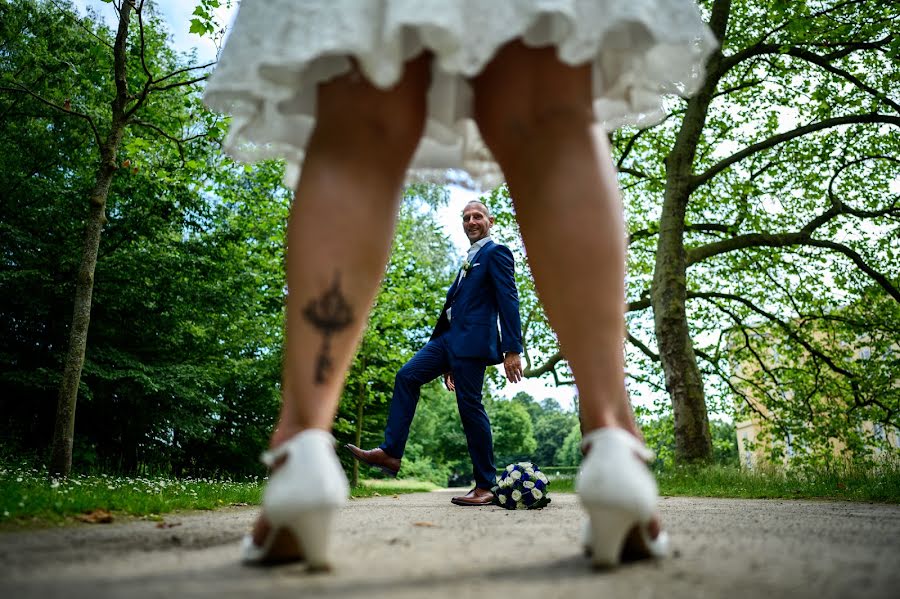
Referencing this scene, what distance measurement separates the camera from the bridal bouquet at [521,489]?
13.3 feet

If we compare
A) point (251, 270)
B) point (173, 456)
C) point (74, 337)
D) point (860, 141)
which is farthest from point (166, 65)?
point (860, 141)

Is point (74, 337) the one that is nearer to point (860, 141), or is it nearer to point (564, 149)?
point (564, 149)

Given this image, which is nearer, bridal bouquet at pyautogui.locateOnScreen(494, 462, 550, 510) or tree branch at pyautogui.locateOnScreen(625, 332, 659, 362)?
bridal bouquet at pyautogui.locateOnScreen(494, 462, 550, 510)

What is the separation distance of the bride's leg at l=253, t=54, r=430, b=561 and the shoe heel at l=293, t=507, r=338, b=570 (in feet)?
0.32

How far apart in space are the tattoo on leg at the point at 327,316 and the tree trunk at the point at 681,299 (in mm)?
9857

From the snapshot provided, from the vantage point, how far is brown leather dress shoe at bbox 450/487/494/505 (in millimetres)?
4505

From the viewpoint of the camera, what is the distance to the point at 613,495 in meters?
1.18

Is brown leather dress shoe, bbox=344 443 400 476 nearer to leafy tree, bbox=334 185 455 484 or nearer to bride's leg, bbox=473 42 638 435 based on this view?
bride's leg, bbox=473 42 638 435

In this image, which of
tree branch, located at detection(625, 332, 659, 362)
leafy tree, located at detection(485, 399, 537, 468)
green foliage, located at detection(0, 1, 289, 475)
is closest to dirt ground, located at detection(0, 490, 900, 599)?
green foliage, located at detection(0, 1, 289, 475)

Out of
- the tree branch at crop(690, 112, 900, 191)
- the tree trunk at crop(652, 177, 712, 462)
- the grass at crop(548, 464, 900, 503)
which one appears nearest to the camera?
the grass at crop(548, 464, 900, 503)

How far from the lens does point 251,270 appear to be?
1519 centimetres

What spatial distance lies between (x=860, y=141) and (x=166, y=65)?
17306mm

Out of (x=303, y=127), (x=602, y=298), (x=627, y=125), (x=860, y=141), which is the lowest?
(x=602, y=298)

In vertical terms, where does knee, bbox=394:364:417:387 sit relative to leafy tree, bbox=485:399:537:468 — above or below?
above
